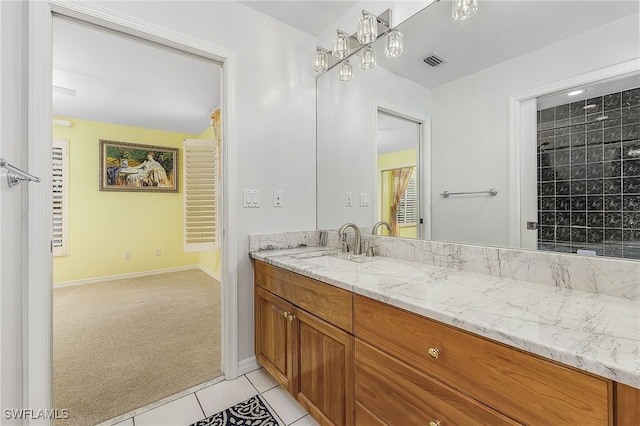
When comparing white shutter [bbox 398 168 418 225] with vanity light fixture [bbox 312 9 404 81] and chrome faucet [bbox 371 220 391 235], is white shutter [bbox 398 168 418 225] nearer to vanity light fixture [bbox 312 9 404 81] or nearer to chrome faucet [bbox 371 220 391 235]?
chrome faucet [bbox 371 220 391 235]

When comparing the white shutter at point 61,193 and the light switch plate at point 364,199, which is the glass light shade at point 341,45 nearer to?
the light switch plate at point 364,199

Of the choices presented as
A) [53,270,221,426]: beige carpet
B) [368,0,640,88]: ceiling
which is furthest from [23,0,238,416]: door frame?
[368,0,640,88]: ceiling

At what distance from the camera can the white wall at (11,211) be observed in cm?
103

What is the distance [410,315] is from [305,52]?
82.9 inches

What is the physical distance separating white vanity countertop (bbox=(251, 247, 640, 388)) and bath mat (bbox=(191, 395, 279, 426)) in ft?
2.69

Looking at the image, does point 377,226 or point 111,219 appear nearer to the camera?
point 377,226

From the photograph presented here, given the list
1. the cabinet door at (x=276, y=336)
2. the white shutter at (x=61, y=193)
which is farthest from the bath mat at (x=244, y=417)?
the white shutter at (x=61, y=193)

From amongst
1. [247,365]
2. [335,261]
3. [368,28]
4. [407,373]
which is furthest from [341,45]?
[247,365]

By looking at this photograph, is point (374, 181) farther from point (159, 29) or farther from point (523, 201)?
point (159, 29)

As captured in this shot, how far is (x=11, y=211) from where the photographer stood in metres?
1.12

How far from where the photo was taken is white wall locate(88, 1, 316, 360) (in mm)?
1805

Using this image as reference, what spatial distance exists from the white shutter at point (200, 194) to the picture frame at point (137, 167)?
1406 mm

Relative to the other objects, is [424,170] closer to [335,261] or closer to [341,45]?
[335,261]

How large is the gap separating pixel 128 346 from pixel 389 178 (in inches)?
97.9
